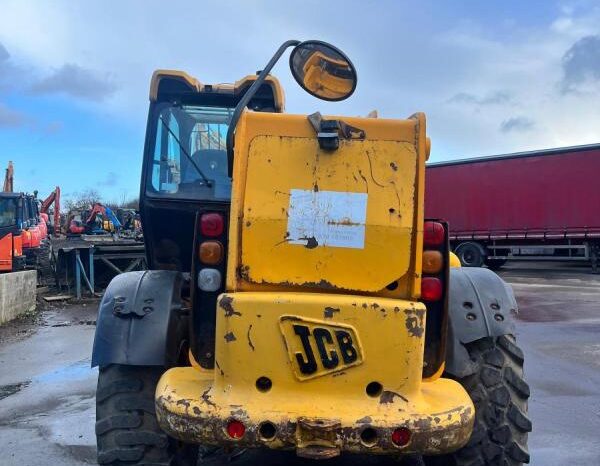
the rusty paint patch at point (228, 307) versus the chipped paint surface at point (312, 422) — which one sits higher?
the rusty paint patch at point (228, 307)

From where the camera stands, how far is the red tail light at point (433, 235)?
333 cm

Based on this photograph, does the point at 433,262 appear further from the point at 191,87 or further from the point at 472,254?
the point at 472,254

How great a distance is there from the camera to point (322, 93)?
355 cm

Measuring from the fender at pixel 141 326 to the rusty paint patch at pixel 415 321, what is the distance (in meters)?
1.32

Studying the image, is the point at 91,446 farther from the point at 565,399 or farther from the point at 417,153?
the point at 565,399

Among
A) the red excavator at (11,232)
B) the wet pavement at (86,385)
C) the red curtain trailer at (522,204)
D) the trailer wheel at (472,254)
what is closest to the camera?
the wet pavement at (86,385)

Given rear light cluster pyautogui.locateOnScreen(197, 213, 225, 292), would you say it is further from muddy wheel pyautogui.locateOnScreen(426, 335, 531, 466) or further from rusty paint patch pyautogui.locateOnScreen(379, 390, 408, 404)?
muddy wheel pyautogui.locateOnScreen(426, 335, 531, 466)

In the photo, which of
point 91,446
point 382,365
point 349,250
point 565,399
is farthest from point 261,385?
point 565,399

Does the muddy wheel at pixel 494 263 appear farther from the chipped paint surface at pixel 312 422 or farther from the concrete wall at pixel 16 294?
the chipped paint surface at pixel 312 422

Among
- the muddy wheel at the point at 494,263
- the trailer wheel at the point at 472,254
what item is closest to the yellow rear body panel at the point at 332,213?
the trailer wheel at the point at 472,254

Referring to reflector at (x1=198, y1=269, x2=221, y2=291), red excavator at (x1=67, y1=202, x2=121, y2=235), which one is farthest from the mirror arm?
red excavator at (x1=67, y1=202, x2=121, y2=235)

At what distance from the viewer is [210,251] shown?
335 cm

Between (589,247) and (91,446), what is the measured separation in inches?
787

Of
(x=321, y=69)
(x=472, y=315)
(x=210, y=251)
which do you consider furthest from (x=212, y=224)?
(x=472, y=315)
